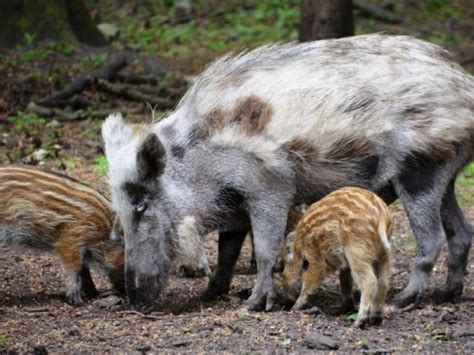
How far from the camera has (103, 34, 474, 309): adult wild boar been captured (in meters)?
6.98

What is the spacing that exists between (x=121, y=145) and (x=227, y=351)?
1909 millimetres

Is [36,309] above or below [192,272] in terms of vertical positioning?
above

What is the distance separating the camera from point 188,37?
17.8 metres

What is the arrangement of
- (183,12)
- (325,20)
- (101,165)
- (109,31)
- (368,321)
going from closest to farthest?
(368,321) < (101,165) < (325,20) < (109,31) < (183,12)

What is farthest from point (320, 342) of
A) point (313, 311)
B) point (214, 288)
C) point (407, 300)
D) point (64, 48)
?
point (64, 48)

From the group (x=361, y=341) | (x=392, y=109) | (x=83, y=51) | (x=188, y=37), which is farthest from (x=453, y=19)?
(x=361, y=341)

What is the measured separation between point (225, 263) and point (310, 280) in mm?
878

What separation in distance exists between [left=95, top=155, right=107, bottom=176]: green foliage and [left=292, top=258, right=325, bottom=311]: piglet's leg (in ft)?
12.9

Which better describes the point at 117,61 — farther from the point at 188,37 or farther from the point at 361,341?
the point at 361,341

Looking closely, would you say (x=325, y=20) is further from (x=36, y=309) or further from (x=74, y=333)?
(x=74, y=333)

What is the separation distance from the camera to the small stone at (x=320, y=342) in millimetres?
5883

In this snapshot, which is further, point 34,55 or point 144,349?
point 34,55

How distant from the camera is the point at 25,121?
12.5 meters

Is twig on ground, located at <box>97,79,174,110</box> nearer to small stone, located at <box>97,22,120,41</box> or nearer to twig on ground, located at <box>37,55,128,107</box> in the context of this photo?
twig on ground, located at <box>37,55,128,107</box>
